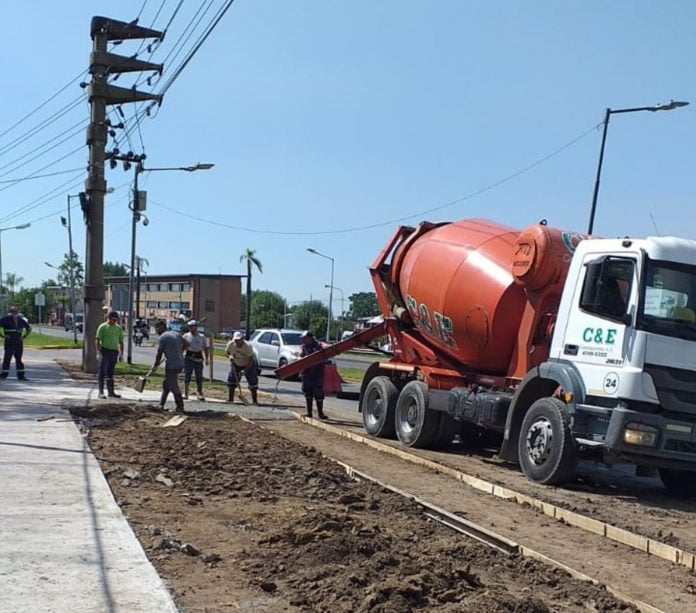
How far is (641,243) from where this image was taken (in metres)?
9.04

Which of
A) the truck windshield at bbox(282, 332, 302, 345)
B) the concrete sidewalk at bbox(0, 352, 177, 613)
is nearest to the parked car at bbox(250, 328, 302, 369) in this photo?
the truck windshield at bbox(282, 332, 302, 345)

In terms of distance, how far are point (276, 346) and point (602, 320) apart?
21265 millimetres

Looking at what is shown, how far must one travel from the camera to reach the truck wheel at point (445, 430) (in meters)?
12.6

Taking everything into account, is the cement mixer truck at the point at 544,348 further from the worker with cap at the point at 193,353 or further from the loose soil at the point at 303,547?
the worker with cap at the point at 193,353

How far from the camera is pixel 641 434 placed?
8.53 metres

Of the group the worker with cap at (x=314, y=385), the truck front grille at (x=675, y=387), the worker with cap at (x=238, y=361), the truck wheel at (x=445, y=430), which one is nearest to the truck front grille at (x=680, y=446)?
the truck front grille at (x=675, y=387)

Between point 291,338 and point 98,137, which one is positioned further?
point 291,338

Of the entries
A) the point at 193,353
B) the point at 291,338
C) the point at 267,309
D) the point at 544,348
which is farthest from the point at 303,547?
the point at 267,309

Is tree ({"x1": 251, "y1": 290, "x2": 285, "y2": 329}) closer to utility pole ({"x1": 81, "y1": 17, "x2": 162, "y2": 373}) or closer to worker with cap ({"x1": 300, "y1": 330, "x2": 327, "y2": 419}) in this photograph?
utility pole ({"x1": 81, "y1": 17, "x2": 162, "y2": 373})

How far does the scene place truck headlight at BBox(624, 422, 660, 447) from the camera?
8.53 meters

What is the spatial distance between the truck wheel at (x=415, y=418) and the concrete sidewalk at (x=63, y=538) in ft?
15.7

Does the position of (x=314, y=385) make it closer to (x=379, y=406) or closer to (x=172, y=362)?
(x=379, y=406)

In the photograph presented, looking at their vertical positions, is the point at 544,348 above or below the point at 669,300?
below

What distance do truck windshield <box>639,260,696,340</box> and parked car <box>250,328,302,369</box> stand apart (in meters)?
20.1
